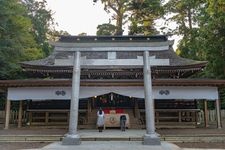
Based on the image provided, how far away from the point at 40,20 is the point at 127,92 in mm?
28941

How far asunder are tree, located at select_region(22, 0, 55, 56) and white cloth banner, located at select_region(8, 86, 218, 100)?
21101 mm

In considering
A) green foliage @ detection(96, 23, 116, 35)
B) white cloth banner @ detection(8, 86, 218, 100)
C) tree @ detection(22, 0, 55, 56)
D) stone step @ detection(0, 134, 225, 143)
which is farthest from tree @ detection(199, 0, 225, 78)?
tree @ detection(22, 0, 55, 56)

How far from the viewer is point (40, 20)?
141 ft

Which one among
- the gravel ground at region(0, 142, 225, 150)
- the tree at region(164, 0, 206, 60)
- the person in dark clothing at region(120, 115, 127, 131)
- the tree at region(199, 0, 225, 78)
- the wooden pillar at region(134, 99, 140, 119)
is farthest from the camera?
the tree at region(164, 0, 206, 60)

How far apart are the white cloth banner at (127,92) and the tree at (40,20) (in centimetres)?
2110

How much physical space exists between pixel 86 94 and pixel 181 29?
24.0 m

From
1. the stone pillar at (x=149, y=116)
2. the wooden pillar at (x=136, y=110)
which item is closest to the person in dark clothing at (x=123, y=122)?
the wooden pillar at (x=136, y=110)

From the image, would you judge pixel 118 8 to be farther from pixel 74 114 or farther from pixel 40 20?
pixel 74 114

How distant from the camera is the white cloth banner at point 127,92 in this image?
60.6 feet

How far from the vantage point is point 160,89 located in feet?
61.4

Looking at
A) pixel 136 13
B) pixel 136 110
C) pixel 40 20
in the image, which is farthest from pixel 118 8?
pixel 136 110

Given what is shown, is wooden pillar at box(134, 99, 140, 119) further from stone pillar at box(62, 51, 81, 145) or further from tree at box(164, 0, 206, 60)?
tree at box(164, 0, 206, 60)

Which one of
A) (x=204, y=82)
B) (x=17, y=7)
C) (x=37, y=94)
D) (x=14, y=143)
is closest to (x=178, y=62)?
(x=204, y=82)

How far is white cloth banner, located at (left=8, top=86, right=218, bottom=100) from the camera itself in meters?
18.5
